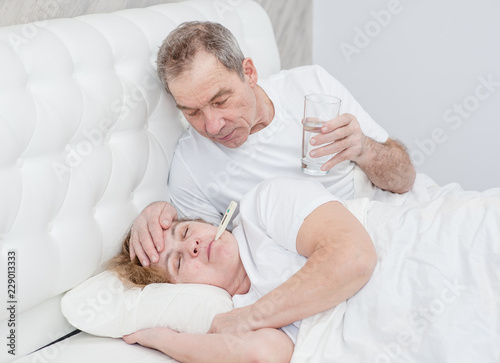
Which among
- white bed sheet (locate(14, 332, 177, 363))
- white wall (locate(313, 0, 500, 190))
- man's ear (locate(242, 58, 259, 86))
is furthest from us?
white wall (locate(313, 0, 500, 190))

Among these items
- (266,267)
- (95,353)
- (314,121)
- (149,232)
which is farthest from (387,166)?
(95,353)

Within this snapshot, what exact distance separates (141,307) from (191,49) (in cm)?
71

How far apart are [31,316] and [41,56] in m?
0.63

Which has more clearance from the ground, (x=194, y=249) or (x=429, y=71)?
(x=429, y=71)

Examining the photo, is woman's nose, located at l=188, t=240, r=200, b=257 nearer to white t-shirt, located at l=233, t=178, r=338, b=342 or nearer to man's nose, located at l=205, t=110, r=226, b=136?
white t-shirt, located at l=233, t=178, r=338, b=342

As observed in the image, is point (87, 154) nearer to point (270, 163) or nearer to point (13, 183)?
point (13, 183)

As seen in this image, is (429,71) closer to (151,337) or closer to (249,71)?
(249,71)

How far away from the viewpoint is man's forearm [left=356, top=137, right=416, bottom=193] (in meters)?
1.98

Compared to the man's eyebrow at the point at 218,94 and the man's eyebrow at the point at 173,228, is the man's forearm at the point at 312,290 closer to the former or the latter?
the man's eyebrow at the point at 173,228

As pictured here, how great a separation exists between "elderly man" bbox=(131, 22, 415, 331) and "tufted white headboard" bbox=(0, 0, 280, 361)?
3.3 inches

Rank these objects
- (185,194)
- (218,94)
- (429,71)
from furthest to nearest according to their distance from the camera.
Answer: (429,71)
(185,194)
(218,94)

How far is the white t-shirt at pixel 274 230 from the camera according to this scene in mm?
1560

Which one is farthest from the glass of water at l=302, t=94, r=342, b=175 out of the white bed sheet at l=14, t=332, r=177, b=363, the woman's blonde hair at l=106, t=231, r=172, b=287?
the white bed sheet at l=14, t=332, r=177, b=363

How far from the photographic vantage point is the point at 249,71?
1.92 m
